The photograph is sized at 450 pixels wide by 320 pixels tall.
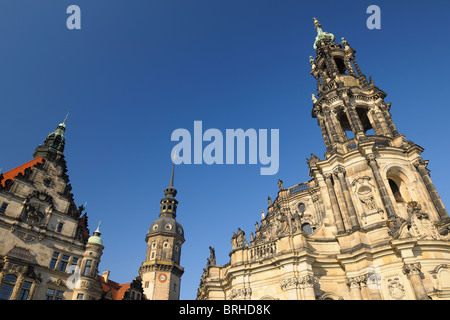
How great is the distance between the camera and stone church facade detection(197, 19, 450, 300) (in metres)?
17.8

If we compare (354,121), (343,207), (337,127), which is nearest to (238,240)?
(343,207)

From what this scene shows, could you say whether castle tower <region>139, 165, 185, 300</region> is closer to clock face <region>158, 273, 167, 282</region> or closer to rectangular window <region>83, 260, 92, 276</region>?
clock face <region>158, 273, 167, 282</region>

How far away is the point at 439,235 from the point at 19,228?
118 feet

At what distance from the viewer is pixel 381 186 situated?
2169cm

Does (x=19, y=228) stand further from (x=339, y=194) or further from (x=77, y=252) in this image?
(x=339, y=194)

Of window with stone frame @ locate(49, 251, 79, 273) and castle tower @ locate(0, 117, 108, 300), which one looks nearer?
castle tower @ locate(0, 117, 108, 300)

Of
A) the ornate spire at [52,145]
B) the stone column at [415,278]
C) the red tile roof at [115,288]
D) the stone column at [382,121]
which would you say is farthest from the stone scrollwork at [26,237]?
the stone column at [382,121]

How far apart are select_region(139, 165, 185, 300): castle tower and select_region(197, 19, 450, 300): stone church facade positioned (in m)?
27.5

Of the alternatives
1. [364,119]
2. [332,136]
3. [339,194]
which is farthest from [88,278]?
[364,119]

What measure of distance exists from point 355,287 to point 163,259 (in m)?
42.7

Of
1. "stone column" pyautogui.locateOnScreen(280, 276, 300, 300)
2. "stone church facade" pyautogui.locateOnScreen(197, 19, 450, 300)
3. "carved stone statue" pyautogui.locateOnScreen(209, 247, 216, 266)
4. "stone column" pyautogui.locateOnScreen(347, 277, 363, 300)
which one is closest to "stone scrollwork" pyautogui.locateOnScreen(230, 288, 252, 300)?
"stone church facade" pyautogui.locateOnScreen(197, 19, 450, 300)

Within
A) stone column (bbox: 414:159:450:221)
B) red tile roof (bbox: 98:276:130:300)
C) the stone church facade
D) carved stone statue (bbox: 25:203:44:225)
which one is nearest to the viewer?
the stone church facade

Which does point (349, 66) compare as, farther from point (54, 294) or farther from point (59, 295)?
point (54, 294)
